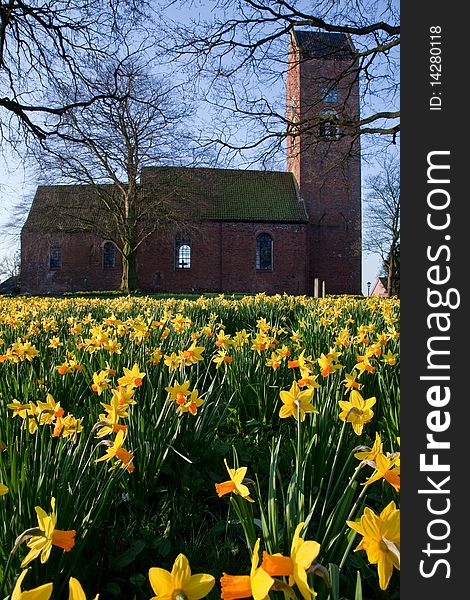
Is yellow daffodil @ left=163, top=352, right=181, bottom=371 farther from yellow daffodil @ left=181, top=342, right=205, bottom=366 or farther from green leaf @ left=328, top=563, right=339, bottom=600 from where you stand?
green leaf @ left=328, top=563, right=339, bottom=600

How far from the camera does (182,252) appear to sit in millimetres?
33094

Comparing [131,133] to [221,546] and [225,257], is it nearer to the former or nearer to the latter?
[225,257]

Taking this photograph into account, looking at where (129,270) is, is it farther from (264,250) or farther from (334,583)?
(334,583)

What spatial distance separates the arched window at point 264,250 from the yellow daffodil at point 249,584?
32178mm

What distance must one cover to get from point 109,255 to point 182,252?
4.72 meters

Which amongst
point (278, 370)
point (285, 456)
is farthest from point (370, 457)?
point (278, 370)

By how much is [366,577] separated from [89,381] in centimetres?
190

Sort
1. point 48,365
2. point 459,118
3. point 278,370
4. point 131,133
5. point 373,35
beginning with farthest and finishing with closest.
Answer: point 131,133 < point 373,35 < point 48,365 < point 278,370 < point 459,118

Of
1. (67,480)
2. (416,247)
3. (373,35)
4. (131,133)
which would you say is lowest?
(67,480)

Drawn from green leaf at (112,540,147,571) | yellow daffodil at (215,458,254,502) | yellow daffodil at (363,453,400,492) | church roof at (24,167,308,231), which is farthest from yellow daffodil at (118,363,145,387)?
church roof at (24,167,308,231)

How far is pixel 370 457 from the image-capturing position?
1206 mm

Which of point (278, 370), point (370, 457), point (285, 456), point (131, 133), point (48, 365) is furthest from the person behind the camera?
point (131, 133)

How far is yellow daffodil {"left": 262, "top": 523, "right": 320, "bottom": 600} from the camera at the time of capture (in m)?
0.71

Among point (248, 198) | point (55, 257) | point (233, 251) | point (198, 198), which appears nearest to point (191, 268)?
point (233, 251)
